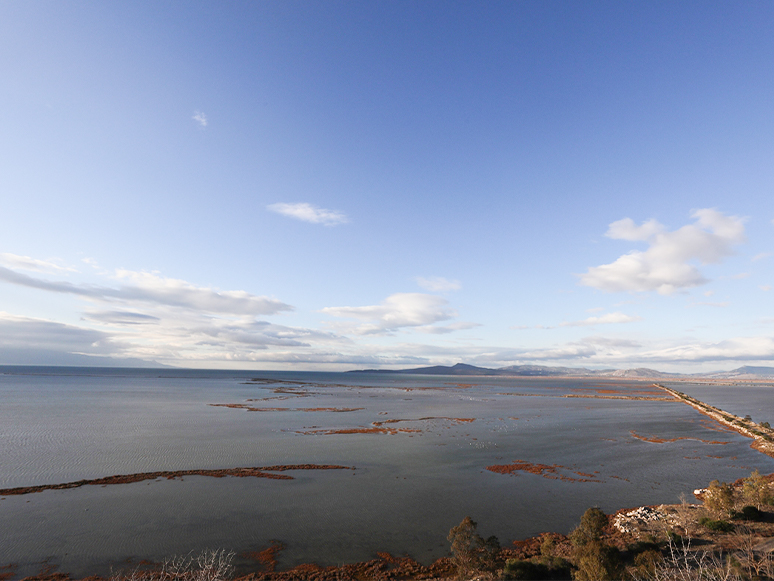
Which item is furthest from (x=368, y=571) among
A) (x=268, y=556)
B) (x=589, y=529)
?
(x=589, y=529)

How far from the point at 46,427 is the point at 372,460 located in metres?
45.7

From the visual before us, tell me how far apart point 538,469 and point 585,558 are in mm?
18589

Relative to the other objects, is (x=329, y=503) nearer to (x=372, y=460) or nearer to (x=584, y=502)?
(x=372, y=460)

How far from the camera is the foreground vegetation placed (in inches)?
567

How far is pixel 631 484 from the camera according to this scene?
91.8 feet

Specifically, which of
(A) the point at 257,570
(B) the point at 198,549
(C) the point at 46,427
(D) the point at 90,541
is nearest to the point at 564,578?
(A) the point at 257,570

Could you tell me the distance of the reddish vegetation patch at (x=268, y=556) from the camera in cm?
1671

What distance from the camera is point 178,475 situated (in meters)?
29.6

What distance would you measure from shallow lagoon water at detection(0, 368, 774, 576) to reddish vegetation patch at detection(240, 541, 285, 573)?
1.65 feet

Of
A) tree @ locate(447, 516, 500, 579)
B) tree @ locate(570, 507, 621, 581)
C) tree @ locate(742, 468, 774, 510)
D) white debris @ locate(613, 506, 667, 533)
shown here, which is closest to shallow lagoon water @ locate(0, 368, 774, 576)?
white debris @ locate(613, 506, 667, 533)

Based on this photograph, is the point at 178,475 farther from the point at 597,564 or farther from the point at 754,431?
the point at 754,431

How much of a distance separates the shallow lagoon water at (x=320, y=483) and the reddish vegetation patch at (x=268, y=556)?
0.50 m

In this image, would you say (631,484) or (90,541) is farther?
(631,484)

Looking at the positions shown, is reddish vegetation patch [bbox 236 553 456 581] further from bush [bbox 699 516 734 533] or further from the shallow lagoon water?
bush [bbox 699 516 734 533]
